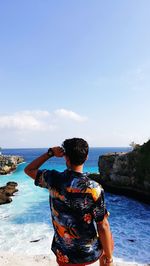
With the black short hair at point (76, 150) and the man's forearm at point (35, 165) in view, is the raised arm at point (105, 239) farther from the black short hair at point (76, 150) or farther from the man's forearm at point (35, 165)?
the man's forearm at point (35, 165)

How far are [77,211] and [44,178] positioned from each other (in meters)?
0.73

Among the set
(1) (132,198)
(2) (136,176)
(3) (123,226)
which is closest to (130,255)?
(3) (123,226)

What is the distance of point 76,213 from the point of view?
4.39m

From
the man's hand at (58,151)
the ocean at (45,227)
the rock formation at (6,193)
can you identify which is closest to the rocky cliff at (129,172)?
the ocean at (45,227)

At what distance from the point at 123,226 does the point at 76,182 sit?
24.8 m

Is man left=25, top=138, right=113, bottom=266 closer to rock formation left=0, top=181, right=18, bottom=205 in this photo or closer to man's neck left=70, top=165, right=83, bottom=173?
man's neck left=70, top=165, right=83, bottom=173

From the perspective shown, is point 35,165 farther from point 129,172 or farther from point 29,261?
point 129,172

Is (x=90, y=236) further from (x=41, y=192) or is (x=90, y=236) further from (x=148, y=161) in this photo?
(x=41, y=192)

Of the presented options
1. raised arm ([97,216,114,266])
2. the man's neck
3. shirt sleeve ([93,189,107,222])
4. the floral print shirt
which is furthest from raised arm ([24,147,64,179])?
raised arm ([97,216,114,266])

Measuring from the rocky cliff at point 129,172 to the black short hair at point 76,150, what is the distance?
38.9m

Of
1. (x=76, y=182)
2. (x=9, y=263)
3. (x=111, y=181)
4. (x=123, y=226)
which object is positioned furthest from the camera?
(x=111, y=181)

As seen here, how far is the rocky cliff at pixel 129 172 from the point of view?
4519 centimetres

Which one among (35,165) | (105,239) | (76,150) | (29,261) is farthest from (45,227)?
(76,150)

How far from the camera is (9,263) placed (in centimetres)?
1261
